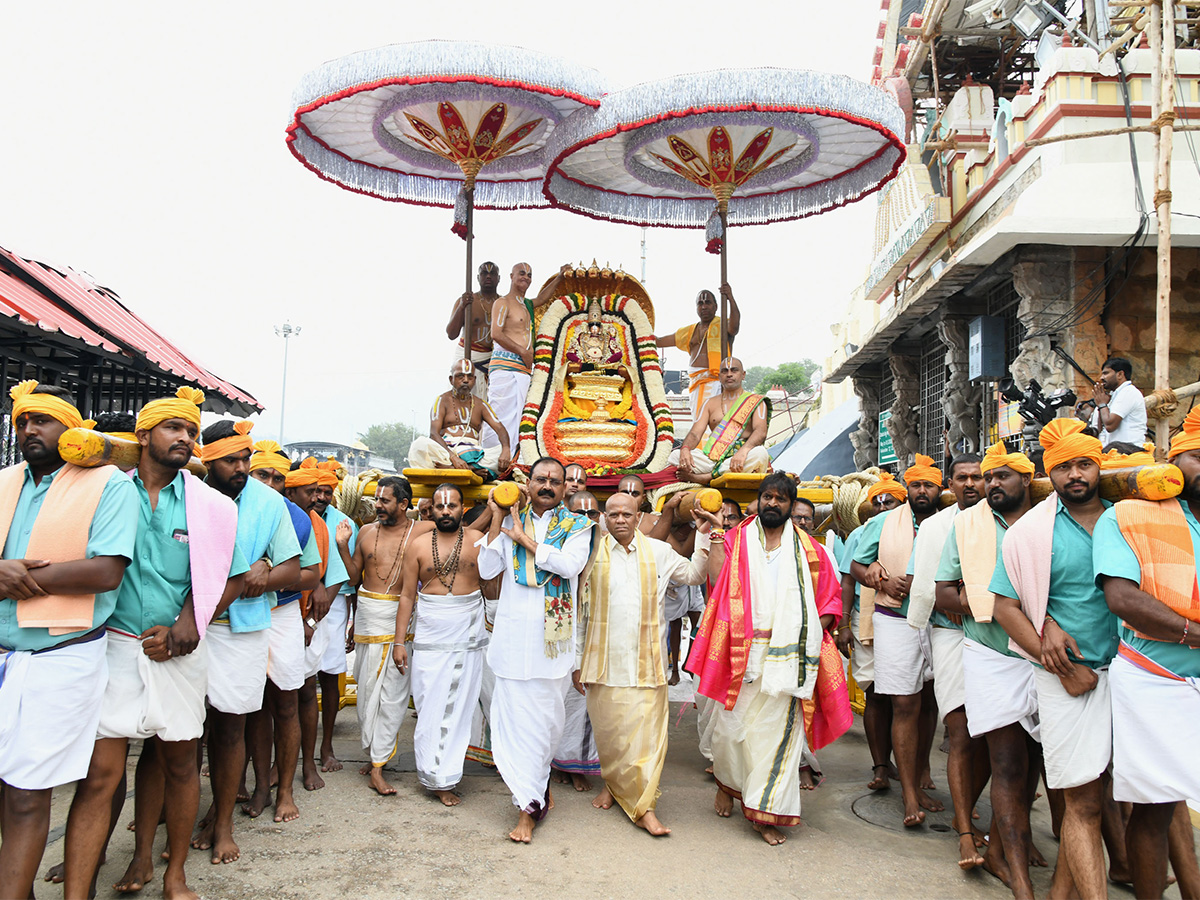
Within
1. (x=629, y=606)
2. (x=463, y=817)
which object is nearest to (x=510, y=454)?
(x=629, y=606)

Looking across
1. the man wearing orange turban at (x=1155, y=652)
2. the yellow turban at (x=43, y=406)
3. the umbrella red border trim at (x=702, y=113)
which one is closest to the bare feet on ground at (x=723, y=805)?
the man wearing orange turban at (x=1155, y=652)

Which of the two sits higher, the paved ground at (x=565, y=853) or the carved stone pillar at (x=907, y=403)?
the carved stone pillar at (x=907, y=403)

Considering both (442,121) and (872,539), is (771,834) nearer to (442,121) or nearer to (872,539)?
(872,539)

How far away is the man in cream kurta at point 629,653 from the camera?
4277mm

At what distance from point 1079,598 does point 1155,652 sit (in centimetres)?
32

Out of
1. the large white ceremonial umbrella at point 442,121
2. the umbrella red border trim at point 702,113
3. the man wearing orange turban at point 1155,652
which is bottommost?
the man wearing orange turban at point 1155,652

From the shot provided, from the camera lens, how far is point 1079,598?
311 cm

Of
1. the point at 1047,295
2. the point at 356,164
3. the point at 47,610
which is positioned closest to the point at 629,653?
the point at 47,610

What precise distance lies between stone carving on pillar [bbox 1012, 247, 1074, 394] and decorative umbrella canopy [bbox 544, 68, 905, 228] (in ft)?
9.33

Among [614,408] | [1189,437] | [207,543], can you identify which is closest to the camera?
[1189,437]

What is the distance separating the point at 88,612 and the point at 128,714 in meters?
0.43

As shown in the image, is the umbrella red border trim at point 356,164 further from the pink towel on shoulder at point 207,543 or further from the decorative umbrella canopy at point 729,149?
the pink towel on shoulder at point 207,543

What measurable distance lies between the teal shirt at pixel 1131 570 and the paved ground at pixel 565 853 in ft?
4.03

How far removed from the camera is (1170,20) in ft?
23.4
